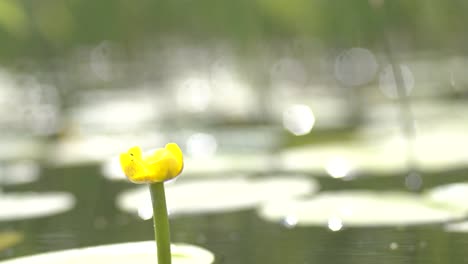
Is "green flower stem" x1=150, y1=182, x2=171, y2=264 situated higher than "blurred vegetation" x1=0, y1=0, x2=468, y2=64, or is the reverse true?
"blurred vegetation" x1=0, y1=0, x2=468, y2=64

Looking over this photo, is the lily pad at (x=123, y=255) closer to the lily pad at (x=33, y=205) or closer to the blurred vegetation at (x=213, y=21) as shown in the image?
the lily pad at (x=33, y=205)

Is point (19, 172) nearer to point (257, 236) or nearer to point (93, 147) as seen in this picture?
point (93, 147)

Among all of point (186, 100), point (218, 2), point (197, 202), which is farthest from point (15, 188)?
point (186, 100)

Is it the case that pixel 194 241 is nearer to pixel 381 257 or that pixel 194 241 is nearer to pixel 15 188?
pixel 381 257

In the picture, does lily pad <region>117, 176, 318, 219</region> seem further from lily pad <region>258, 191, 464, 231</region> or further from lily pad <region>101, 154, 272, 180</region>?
lily pad <region>101, 154, 272, 180</region>

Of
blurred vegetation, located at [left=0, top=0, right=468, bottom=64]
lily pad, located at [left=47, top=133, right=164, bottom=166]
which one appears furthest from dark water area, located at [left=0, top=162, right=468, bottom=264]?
blurred vegetation, located at [left=0, top=0, right=468, bottom=64]

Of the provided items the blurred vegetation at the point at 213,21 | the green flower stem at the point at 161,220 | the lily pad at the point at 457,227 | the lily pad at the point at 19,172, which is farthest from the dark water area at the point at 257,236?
the blurred vegetation at the point at 213,21

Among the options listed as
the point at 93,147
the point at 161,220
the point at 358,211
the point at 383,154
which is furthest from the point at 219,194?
the point at 93,147
